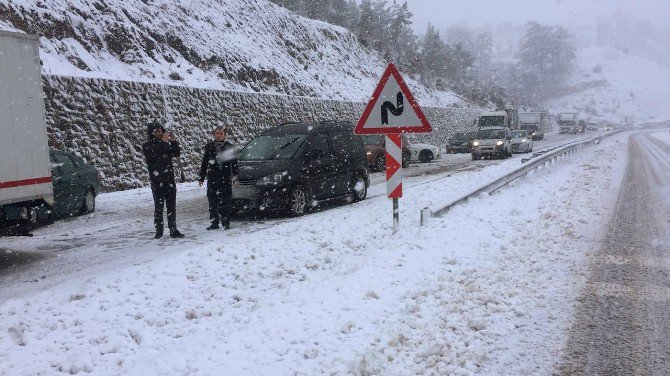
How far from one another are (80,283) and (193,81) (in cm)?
1869

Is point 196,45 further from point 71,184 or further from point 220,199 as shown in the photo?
point 220,199

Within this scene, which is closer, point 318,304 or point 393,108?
point 318,304

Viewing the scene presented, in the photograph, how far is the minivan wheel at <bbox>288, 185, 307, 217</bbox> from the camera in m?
10.5

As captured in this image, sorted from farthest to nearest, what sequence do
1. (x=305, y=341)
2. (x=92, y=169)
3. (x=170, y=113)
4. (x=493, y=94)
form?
(x=493, y=94) < (x=170, y=113) < (x=92, y=169) < (x=305, y=341)

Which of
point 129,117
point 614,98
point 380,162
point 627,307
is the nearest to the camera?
point 627,307

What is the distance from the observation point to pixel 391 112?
24.5ft

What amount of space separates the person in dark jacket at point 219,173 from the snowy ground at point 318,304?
1.75ft

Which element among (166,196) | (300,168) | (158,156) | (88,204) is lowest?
(88,204)

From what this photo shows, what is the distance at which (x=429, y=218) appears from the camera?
8.92 metres

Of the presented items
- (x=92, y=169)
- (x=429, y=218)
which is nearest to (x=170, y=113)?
(x=92, y=169)

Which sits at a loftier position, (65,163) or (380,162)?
(65,163)

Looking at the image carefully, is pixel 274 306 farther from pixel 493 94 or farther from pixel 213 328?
pixel 493 94

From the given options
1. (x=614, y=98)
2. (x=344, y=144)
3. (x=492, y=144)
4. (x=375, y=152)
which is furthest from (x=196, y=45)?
(x=614, y=98)

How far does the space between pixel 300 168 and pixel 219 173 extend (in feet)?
6.50
